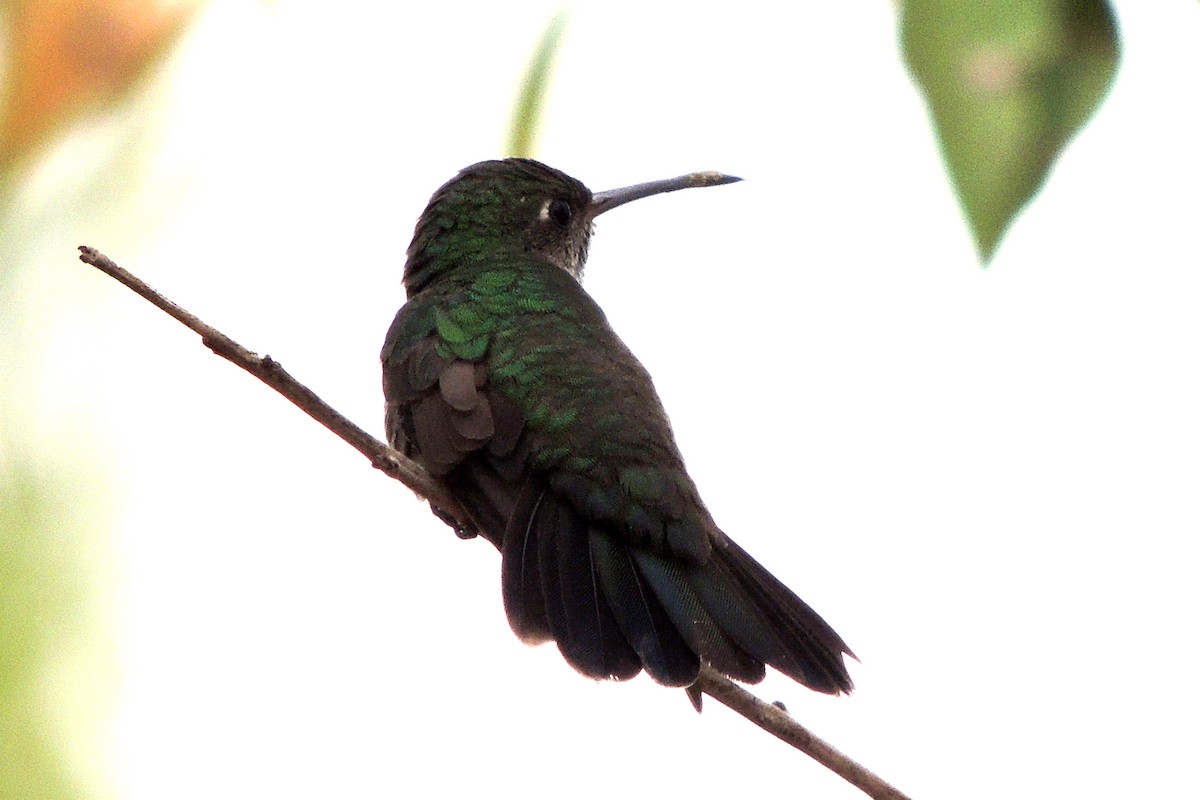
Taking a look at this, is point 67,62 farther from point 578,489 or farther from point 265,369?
point 578,489

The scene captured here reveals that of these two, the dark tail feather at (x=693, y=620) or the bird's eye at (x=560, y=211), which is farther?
the bird's eye at (x=560, y=211)

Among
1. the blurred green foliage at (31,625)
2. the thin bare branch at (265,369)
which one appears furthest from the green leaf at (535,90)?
the blurred green foliage at (31,625)

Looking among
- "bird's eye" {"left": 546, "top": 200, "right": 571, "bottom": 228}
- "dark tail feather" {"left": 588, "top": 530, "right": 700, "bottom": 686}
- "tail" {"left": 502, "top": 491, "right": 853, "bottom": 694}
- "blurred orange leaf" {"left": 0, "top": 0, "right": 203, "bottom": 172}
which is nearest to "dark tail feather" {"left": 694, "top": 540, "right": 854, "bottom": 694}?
"tail" {"left": 502, "top": 491, "right": 853, "bottom": 694}

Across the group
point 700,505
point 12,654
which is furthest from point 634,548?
point 12,654

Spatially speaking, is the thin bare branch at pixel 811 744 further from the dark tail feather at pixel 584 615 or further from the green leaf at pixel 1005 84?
the green leaf at pixel 1005 84

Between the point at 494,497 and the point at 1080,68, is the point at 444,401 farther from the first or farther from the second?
the point at 1080,68

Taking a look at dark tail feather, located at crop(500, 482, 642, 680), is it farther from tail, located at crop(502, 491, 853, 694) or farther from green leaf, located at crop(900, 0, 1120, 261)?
green leaf, located at crop(900, 0, 1120, 261)

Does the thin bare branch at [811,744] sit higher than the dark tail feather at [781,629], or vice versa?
the dark tail feather at [781,629]
